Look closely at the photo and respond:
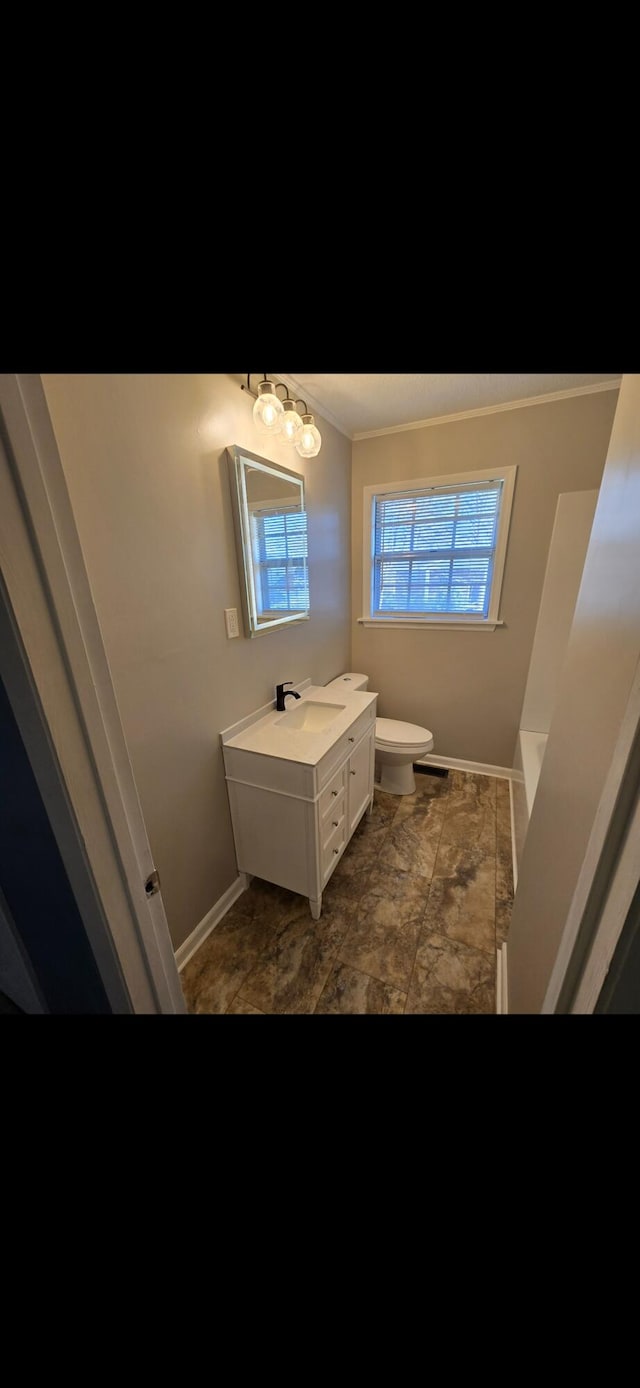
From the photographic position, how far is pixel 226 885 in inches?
62.1

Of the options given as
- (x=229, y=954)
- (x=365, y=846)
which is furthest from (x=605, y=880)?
(x=365, y=846)

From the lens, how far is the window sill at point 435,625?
2.26 meters

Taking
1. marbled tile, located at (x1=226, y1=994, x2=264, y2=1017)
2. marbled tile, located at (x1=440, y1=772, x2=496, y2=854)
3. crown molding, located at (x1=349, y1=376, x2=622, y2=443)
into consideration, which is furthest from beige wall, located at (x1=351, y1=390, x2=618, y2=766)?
marbled tile, located at (x1=226, y1=994, x2=264, y2=1017)

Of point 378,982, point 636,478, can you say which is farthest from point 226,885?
point 636,478

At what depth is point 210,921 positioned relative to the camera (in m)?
1.49

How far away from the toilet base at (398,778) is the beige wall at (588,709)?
1224mm

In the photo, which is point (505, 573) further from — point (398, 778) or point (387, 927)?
point (387, 927)

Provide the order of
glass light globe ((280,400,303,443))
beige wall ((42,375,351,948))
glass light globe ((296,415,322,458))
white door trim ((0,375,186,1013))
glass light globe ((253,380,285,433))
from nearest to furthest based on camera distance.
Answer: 1. white door trim ((0,375,186,1013))
2. beige wall ((42,375,351,948))
3. glass light globe ((253,380,285,433))
4. glass light globe ((280,400,303,443))
5. glass light globe ((296,415,322,458))

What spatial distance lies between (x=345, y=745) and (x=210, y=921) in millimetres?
905

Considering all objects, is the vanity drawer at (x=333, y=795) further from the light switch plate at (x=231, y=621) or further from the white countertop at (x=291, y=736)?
the light switch plate at (x=231, y=621)

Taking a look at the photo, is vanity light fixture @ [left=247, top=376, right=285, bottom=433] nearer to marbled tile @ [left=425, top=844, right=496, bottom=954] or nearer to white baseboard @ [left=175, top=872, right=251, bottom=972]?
white baseboard @ [left=175, top=872, right=251, bottom=972]

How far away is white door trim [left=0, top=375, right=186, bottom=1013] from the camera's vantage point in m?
0.41

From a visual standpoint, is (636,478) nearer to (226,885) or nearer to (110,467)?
(110,467)

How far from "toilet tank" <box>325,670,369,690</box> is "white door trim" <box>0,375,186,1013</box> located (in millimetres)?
1654
